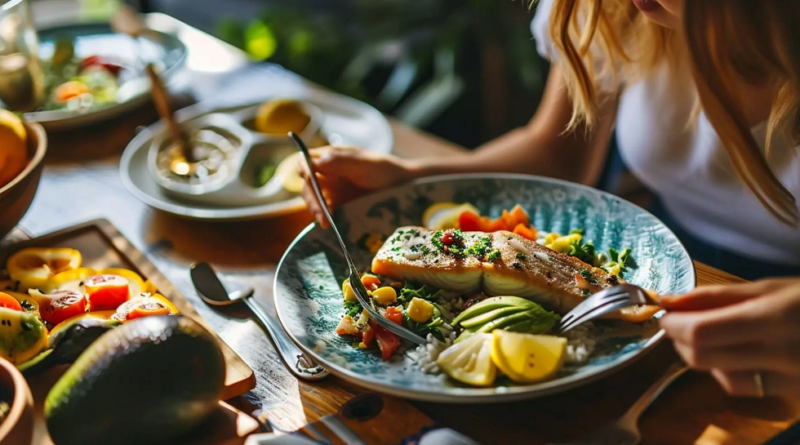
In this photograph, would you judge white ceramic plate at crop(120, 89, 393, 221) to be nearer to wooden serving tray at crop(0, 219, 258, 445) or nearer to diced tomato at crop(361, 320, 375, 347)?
wooden serving tray at crop(0, 219, 258, 445)

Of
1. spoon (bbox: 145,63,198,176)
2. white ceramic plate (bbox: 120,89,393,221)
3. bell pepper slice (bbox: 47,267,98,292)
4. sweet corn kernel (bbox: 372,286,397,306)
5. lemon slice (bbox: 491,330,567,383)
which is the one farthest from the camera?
spoon (bbox: 145,63,198,176)

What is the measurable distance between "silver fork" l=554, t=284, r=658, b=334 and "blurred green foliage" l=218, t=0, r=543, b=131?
247 cm

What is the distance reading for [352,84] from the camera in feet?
11.8

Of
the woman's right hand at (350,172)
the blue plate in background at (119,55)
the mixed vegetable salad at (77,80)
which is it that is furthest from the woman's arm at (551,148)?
the mixed vegetable salad at (77,80)

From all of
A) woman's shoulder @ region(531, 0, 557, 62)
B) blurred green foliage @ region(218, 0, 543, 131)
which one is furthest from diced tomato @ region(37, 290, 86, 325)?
blurred green foliage @ region(218, 0, 543, 131)

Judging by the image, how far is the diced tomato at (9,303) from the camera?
1134mm

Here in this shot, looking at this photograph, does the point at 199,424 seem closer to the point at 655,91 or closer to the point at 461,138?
the point at 655,91

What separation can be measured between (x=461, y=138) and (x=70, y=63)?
208 centimetres

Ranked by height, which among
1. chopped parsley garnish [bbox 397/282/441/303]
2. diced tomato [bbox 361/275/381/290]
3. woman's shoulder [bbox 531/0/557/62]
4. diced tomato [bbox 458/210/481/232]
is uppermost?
woman's shoulder [bbox 531/0/557/62]

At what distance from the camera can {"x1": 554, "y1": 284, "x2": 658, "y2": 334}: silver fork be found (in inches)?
37.1

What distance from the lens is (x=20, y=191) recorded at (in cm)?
133

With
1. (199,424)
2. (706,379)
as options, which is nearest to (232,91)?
(199,424)

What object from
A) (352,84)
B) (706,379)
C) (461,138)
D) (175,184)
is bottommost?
(461,138)

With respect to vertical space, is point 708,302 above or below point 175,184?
above
